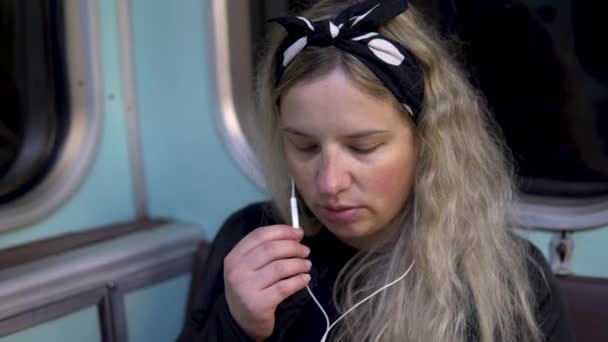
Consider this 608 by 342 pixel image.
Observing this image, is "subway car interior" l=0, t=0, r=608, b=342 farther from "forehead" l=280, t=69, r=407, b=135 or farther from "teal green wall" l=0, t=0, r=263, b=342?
"forehead" l=280, t=69, r=407, b=135

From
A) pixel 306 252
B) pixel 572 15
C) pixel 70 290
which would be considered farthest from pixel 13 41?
pixel 572 15

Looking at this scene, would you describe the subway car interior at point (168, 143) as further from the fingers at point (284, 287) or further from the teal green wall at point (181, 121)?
the fingers at point (284, 287)

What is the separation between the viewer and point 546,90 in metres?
Answer: 1.13

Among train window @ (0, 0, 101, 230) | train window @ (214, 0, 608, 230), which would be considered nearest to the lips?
train window @ (214, 0, 608, 230)

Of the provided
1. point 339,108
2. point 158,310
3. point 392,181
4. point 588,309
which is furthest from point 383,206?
point 158,310

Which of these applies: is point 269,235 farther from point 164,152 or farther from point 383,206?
point 164,152

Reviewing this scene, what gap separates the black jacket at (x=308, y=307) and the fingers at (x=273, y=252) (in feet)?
0.37

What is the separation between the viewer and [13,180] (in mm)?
1296

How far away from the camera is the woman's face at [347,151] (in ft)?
2.70

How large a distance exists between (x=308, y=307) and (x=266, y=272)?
0.58ft

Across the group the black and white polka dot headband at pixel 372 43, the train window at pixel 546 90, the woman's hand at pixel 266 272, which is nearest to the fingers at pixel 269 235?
the woman's hand at pixel 266 272

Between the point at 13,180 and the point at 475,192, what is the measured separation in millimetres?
950

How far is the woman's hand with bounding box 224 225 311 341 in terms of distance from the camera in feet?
2.83

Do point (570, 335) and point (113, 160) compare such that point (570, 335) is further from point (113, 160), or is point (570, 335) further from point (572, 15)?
point (113, 160)
